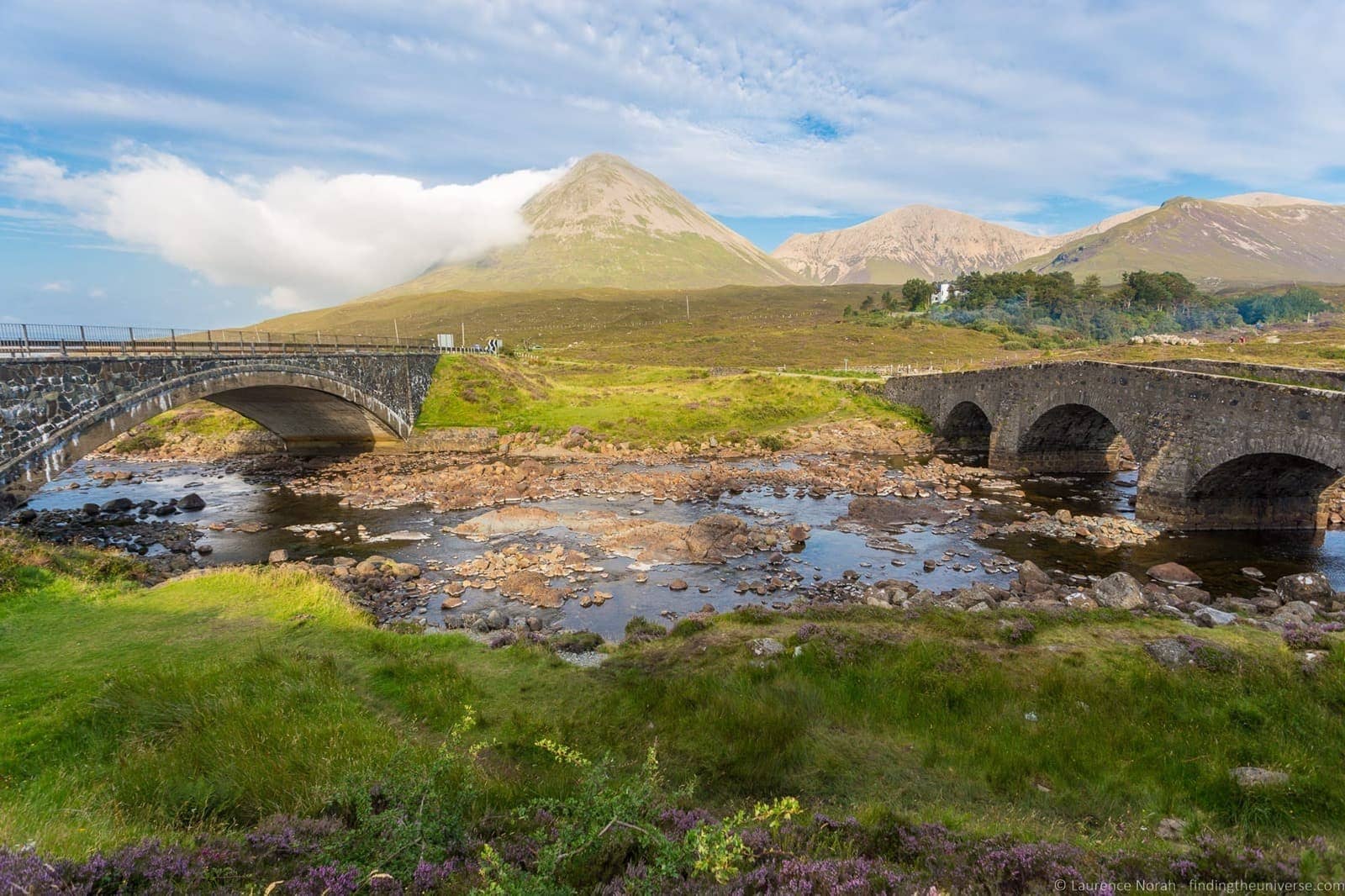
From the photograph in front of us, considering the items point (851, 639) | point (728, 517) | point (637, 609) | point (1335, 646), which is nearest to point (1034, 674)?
point (851, 639)

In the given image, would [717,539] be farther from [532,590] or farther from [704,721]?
[704,721]

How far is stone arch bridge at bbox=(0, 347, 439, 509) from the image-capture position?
2366cm

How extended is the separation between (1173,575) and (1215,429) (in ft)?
27.2

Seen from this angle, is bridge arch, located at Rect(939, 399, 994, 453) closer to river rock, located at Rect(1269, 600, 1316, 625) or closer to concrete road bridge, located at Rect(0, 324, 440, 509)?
river rock, located at Rect(1269, 600, 1316, 625)

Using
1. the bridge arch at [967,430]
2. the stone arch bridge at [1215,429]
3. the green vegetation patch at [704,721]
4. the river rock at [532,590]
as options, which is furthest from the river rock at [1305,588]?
the bridge arch at [967,430]

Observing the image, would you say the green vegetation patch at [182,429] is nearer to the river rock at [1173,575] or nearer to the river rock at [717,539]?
the river rock at [717,539]

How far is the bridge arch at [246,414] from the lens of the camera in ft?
80.2

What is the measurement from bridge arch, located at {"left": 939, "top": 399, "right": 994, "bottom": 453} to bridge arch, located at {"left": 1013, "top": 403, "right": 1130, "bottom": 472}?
9.89 m

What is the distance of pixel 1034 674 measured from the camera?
12078mm

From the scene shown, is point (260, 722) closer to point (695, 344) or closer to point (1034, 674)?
point (1034, 674)

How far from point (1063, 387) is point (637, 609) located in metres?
31.7

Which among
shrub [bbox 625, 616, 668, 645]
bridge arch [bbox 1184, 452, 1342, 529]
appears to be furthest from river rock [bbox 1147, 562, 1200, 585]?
shrub [bbox 625, 616, 668, 645]

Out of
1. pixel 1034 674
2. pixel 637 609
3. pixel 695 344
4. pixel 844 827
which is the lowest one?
pixel 637 609

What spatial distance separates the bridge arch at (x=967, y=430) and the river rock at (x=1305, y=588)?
107 feet
